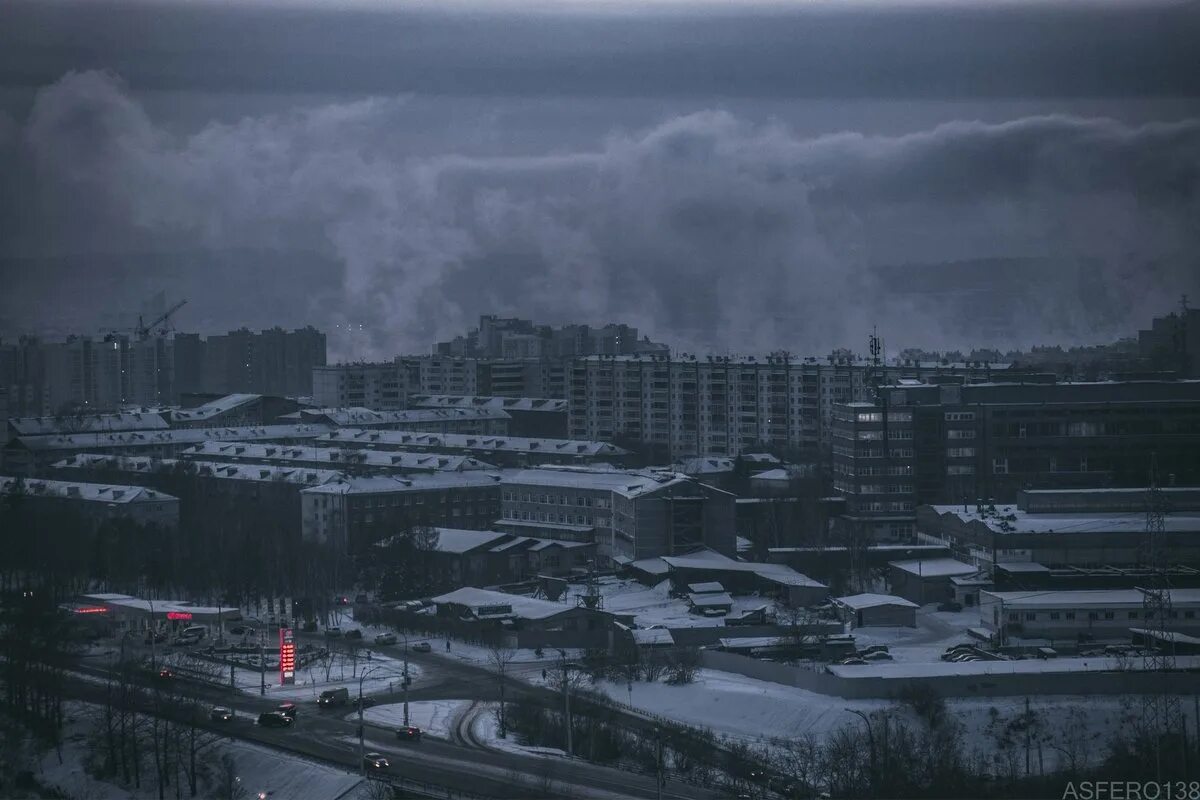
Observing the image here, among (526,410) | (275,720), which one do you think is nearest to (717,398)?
(526,410)

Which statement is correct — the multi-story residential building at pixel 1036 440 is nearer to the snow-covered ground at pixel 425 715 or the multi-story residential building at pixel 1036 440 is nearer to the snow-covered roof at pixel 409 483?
the snow-covered roof at pixel 409 483

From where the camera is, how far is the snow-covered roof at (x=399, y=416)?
18.3 m

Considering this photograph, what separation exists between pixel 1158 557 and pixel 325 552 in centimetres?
507

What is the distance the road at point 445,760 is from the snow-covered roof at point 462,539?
10.4 ft

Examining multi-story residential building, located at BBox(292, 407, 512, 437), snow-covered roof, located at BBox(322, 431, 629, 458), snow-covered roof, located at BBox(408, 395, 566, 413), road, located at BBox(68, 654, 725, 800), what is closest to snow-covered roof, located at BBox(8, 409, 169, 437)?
multi-story residential building, located at BBox(292, 407, 512, 437)

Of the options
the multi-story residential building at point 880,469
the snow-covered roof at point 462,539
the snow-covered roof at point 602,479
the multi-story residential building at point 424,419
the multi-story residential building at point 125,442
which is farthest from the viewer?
the multi-story residential building at point 424,419

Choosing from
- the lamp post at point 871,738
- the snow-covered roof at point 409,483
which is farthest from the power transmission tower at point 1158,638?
the snow-covered roof at point 409,483

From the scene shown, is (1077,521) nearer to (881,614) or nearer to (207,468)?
(881,614)

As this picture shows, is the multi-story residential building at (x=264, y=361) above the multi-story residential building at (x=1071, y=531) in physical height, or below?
above

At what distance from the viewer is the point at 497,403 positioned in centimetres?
1941

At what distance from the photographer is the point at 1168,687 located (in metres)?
6.92

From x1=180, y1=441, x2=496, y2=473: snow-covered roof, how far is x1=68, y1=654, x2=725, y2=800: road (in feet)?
20.3

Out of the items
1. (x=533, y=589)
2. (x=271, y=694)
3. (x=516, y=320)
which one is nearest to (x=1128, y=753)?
(x=271, y=694)

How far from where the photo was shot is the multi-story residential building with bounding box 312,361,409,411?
71.1 ft
